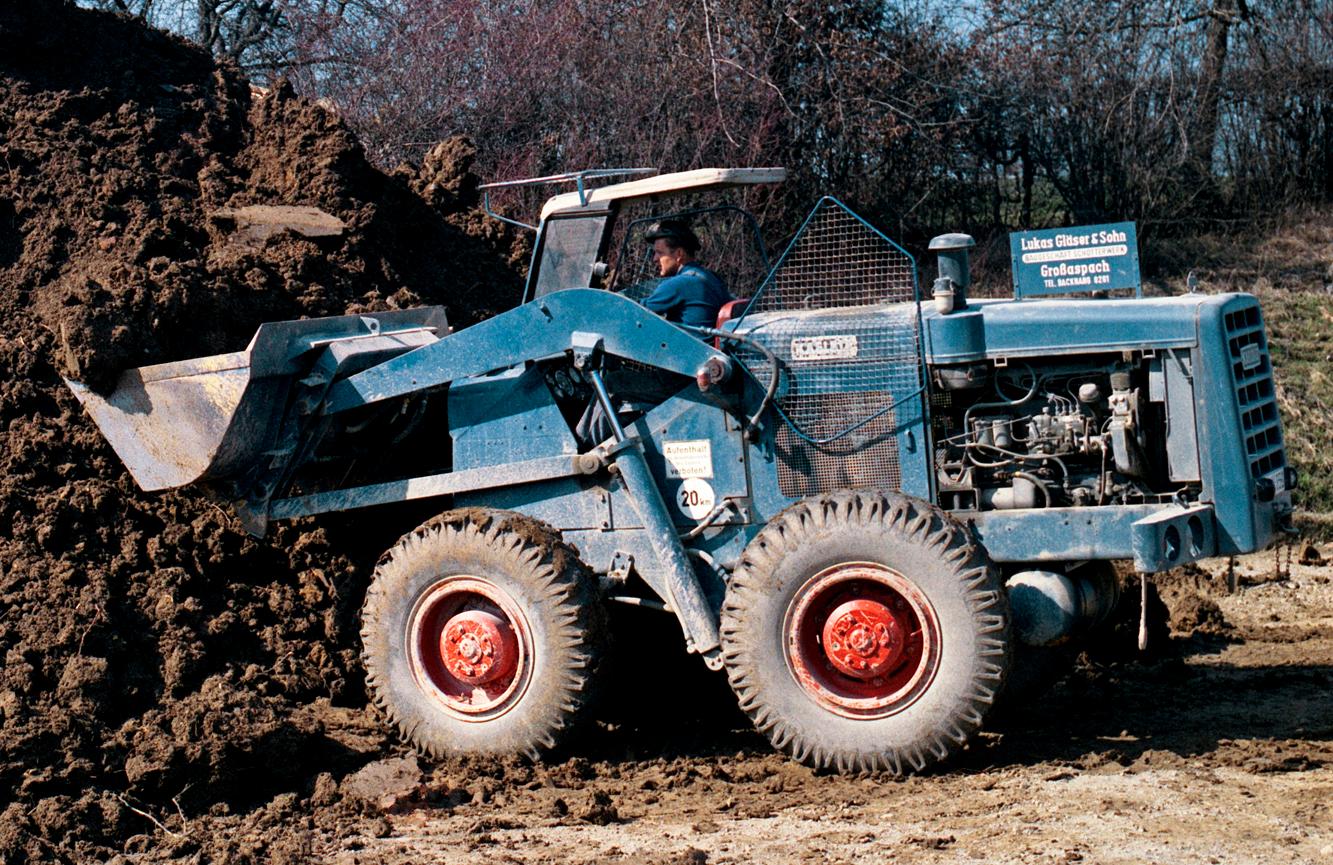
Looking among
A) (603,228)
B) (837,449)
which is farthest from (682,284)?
(837,449)

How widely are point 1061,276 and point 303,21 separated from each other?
514 inches

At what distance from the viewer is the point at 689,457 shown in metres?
7.59

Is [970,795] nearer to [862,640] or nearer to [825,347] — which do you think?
[862,640]

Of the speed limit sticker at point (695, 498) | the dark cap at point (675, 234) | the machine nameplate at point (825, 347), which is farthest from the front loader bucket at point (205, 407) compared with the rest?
the machine nameplate at point (825, 347)

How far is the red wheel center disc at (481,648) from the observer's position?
759cm

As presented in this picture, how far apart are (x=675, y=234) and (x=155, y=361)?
8.86ft

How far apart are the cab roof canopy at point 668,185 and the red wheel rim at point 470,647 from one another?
1970 mm

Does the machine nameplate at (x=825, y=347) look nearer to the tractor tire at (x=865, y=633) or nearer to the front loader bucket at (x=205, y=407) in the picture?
the tractor tire at (x=865, y=633)

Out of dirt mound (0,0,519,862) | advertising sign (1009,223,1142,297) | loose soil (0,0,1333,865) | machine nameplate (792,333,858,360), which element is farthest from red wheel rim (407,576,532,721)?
advertising sign (1009,223,1142,297)

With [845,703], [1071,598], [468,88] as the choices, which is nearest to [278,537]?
[845,703]

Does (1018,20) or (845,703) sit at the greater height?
(1018,20)

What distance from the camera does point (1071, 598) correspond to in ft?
22.9

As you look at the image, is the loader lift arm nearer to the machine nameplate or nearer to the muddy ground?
the machine nameplate

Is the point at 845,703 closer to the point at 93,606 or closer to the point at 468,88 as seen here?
the point at 93,606
